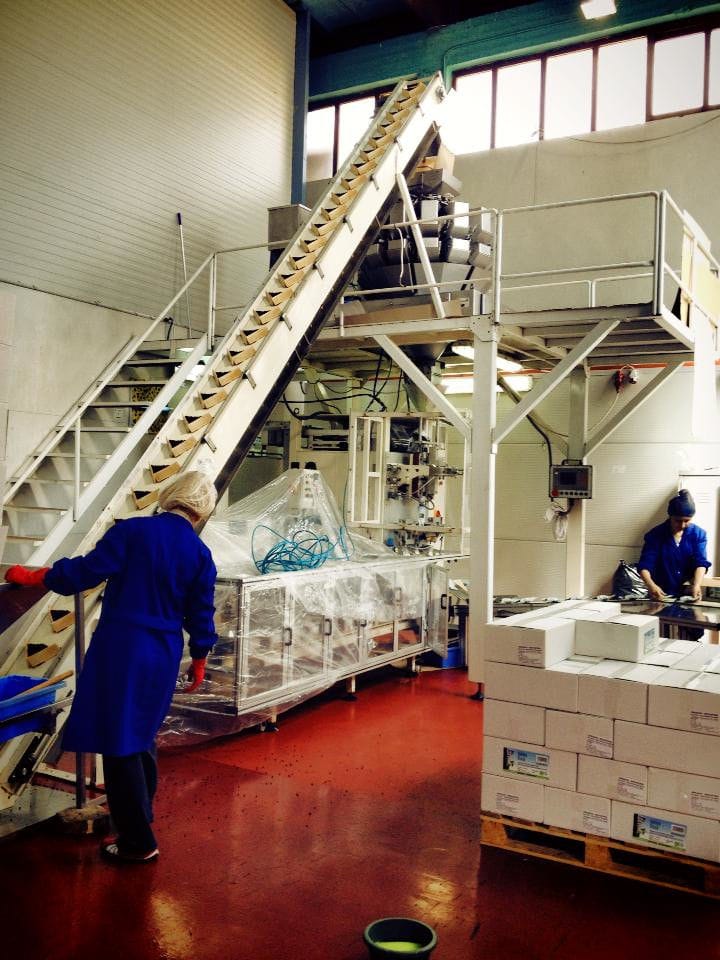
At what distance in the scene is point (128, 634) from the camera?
379 centimetres

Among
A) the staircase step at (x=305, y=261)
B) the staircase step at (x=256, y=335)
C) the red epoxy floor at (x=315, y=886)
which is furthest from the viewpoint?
the staircase step at (x=305, y=261)

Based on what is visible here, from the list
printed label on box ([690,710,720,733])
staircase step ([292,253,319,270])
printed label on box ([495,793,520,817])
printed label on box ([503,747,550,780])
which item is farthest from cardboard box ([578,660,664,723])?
staircase step ([292,253,319,270])

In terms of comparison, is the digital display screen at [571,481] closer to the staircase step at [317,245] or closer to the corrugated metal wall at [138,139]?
the staircase step at [317,245]

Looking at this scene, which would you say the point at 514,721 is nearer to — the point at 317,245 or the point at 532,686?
the point at 532,686

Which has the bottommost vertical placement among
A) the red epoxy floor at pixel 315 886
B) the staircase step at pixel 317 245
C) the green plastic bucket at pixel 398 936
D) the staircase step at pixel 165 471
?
the red epoxy floor at pixel 315 886

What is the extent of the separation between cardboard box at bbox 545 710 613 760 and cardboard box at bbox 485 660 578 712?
5cm

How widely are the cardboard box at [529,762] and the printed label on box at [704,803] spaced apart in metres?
0.54

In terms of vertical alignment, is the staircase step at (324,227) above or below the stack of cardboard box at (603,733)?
above

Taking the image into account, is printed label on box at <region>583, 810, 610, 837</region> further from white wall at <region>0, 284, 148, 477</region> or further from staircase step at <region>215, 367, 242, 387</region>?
white wall at <region>0, 284, 148, 477</region>

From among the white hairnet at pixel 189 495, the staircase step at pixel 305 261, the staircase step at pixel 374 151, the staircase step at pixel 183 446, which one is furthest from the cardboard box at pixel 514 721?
the staircase step at pixel 374 151

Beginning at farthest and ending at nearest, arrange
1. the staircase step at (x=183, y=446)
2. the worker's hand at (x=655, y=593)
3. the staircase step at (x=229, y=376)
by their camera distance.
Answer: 1. the worker's hand at (x=655, y=593)
2. the staircase step at (x=229, y=376)
3. the staircase step at (x=183, y=446)

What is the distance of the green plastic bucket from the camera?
2879mm

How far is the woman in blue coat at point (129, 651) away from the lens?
3.77 metres

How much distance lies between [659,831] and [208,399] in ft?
12.5
